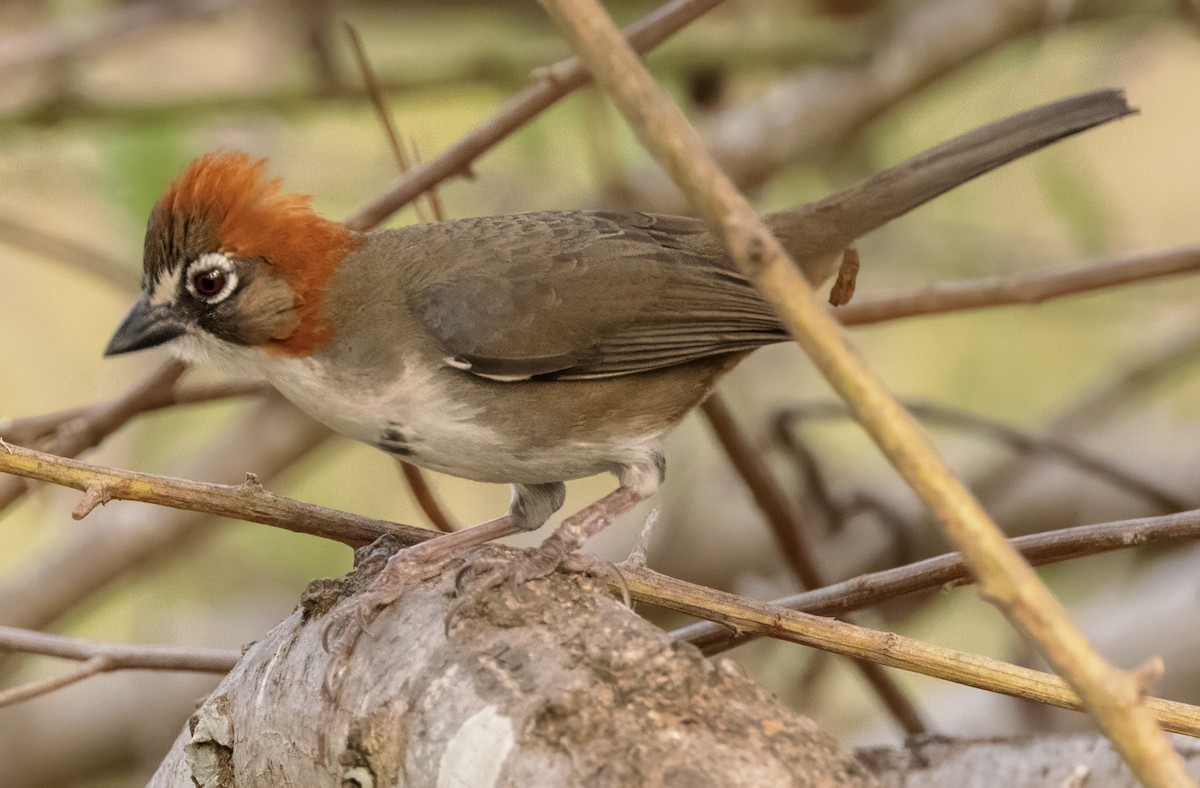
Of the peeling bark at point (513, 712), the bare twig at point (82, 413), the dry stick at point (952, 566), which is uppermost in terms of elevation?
the bare twig at point (82, 413)

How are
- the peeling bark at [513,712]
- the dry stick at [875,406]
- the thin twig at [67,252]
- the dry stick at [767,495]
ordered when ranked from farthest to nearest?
the thin twig at [67,252]
the dry stick at [767,495]
the peeling bark at [513,712]
the dry stick at [875,406]

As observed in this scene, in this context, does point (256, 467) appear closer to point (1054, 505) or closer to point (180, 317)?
point (180, 317)

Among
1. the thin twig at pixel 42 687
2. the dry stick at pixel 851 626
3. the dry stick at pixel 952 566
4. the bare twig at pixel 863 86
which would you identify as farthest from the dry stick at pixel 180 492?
the bare twig at pixel 863 86

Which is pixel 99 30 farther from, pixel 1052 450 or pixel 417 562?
pixel 1052 450

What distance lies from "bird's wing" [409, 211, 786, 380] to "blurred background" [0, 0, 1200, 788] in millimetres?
1144

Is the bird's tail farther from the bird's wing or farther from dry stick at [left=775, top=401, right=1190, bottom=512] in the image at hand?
dry stick at [left=775, top=401, right=1190, bottom=512]

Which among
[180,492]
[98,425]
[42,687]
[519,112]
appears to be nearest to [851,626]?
[180,492]

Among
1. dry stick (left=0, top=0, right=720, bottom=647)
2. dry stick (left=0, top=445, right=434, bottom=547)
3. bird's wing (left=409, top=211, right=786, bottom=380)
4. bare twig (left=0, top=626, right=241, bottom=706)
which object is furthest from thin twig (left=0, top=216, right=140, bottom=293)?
dry stick (left=0, top=445, right=434, bottom=547)

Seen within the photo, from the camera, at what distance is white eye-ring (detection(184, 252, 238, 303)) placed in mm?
3156

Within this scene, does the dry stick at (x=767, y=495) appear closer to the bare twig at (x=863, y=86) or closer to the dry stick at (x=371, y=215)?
the dry stick at (x=371, y=215)

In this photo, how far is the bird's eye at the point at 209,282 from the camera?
10.4 feet

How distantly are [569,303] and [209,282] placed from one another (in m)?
0.92

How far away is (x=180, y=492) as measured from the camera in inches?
89.2

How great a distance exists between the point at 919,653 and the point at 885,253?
4426 millimetres
